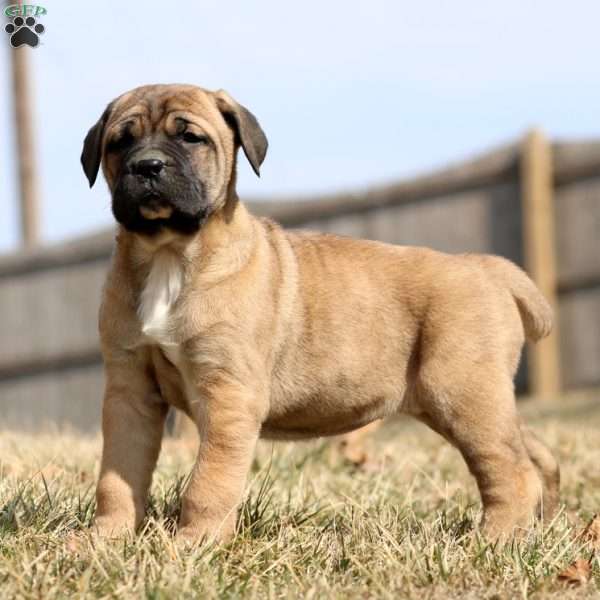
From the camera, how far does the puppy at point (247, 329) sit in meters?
4.54

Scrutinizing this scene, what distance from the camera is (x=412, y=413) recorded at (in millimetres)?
5266

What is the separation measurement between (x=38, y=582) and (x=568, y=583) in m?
1.79

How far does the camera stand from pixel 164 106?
4742 mm

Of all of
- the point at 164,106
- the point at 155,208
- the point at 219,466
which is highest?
the point at 164,106

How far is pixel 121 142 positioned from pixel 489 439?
6.46 feet

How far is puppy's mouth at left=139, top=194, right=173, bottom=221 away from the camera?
449 centimetres

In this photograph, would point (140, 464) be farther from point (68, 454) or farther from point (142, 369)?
point (68, 454)

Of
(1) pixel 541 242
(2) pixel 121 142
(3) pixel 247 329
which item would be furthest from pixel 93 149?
(1) pixel 541 242

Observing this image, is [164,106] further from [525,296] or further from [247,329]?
[525,296]

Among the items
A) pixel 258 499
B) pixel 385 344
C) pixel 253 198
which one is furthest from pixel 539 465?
pixel 253 198

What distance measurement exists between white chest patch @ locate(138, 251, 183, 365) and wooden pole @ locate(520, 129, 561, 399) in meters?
8.40

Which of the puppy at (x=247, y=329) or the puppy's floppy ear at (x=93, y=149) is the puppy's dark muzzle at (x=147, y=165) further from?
the puppy's floppy ear at (x=93, y=149)

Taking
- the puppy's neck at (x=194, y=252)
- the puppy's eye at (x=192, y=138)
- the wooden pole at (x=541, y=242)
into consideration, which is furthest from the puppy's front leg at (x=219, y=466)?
the wooden pole at (x=541, y=242)

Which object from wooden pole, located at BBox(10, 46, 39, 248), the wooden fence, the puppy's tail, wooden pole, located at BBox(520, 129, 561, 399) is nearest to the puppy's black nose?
the puppy's tail
